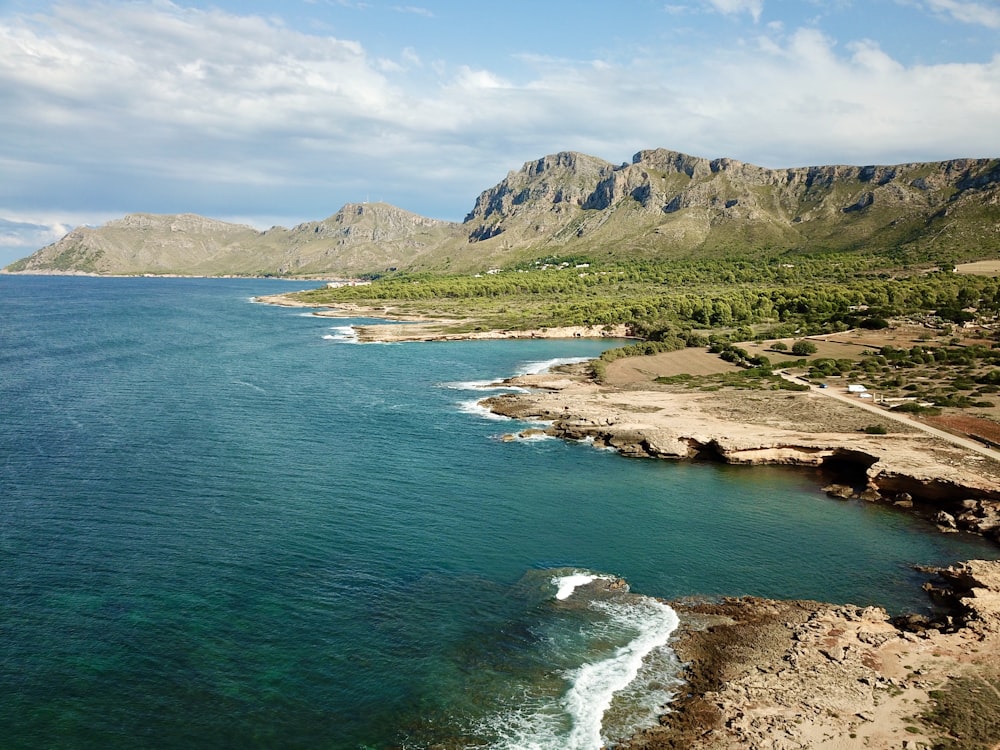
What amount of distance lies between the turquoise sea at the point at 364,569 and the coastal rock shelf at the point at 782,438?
277cm

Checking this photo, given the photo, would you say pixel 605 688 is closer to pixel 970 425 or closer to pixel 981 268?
pixel 970 425

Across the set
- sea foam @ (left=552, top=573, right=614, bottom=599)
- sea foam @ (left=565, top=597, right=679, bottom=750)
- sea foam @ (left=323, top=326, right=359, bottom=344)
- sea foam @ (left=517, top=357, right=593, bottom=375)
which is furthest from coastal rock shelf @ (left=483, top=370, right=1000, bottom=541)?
sea foam @ (left=323, top=326, right=359, bottom=344)

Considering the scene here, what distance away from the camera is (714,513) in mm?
49688

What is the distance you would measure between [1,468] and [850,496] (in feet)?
217

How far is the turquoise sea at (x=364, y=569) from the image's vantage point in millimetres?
Answer: 27672

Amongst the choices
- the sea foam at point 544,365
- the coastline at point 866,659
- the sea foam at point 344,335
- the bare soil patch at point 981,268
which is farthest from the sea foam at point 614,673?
the bare soil patch at point 981,268

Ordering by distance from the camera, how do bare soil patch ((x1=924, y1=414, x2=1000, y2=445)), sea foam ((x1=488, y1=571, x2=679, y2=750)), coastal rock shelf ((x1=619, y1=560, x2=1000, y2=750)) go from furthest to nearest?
bare soil patch ((x1=924, y1=414, x2=1000, y2=445))
sea foam ((x1=488, y1=571, x2=679, y2=750))
coastal rock shelf ((x1=619, y1=560, x2=1000, y2=750))

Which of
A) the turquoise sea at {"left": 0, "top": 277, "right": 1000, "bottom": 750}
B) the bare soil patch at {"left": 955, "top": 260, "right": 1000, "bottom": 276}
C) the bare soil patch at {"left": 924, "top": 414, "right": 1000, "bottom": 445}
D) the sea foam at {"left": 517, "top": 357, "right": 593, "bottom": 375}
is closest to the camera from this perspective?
the turquoise sea at {"left": 0, "top": 277, "right": 1000, "bottom": 750}

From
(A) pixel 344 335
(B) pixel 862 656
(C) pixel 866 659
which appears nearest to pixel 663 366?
(A) pixel 344 335

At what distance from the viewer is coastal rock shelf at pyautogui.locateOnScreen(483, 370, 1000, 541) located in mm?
51625

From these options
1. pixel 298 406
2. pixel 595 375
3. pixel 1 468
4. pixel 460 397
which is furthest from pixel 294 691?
pixel 595 375

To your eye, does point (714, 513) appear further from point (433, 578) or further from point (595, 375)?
point (595, 375)

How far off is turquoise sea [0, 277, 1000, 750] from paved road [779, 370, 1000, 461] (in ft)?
45.2

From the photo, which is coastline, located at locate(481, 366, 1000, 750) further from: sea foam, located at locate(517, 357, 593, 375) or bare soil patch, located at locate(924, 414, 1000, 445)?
sea foam, located at locate(517, 357, 593, 375)
